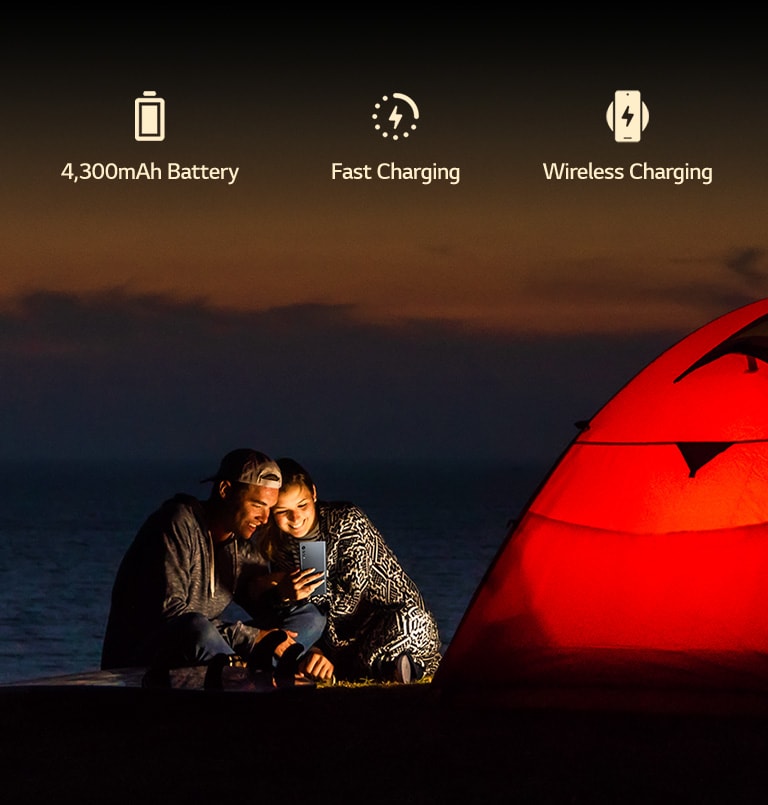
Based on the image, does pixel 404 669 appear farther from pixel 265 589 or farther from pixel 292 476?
pixel 292 476

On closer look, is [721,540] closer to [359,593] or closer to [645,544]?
[645,544]

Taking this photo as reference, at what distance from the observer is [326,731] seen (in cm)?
684

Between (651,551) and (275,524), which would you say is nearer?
(651,551)

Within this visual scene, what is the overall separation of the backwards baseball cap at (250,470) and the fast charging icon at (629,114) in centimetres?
657

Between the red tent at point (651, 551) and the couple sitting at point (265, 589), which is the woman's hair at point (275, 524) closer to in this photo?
the couple sitting at point (265, 589)

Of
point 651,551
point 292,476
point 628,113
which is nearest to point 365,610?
point 292,476

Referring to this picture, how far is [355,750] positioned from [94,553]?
45796mm

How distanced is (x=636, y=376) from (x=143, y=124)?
7.32m

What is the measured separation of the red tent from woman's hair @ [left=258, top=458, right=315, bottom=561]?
129 cm

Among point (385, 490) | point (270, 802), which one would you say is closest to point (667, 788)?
point (270, 802)

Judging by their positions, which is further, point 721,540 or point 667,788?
point 721,540

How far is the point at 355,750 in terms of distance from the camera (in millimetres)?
6457

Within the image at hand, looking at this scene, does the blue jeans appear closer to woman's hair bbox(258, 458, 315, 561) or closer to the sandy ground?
the sandy ground

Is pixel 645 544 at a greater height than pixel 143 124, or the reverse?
pixel 143 124
